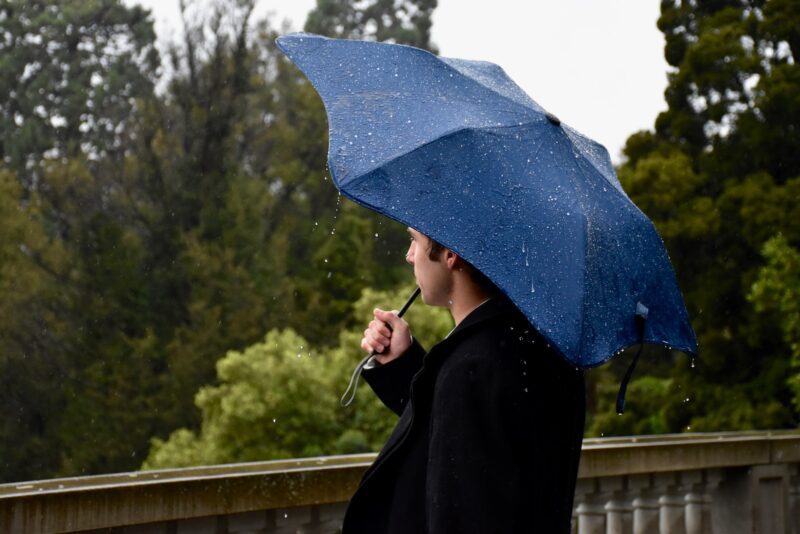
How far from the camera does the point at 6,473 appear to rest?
95.2 ft

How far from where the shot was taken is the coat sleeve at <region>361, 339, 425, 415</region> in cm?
253

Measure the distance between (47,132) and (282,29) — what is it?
7555mm

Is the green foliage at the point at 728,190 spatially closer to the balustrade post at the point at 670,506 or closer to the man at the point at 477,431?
the balustrade post at the point at 670,506

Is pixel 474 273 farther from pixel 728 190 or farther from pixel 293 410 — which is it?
pixel 293 410

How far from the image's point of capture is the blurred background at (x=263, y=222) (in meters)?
20.2

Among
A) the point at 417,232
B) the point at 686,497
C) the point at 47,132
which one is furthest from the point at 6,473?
the point at 417,232

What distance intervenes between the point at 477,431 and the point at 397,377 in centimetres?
69

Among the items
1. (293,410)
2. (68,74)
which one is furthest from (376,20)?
(293,410)

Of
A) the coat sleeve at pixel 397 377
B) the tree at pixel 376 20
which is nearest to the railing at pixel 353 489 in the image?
the coat sleeve at pixel 397 377

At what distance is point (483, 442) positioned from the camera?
6.07ft

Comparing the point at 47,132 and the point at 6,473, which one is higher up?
the point at 47,132

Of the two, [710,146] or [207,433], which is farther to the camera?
[207,433]

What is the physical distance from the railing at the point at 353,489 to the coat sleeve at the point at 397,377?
727 millimetres

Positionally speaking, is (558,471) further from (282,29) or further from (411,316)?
(282,29)
